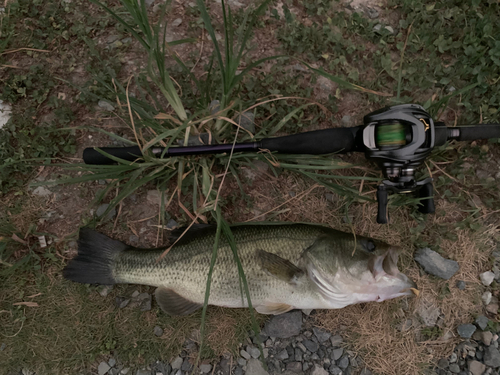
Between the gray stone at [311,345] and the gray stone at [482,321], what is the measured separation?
4.37 ft

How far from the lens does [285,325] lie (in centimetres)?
282

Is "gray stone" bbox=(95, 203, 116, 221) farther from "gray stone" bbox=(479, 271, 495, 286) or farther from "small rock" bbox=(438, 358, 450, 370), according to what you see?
"gray stone" bbox=(479, 271, 495, 286)

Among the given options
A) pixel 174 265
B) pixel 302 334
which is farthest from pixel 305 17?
pixel 302 334

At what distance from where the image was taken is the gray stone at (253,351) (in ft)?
9.36

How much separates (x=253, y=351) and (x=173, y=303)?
2.63 feet

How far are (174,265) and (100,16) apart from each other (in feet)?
7.48

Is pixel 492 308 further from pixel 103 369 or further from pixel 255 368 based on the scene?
pixel 103 369

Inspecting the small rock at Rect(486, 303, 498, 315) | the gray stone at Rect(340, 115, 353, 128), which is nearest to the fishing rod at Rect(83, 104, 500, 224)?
the gray stone at Rect(340, 115, 353, 128)

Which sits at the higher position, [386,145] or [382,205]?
[386,145]

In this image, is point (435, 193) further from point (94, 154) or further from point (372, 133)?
point (94, 154)

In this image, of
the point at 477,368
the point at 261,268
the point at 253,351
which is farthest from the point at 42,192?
the point at 477,368

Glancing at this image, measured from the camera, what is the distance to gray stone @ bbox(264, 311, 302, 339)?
111 inches

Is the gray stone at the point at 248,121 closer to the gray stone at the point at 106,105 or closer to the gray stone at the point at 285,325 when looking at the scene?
the gray stone at the point at 106,105

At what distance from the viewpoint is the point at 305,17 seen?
302 centimetres
